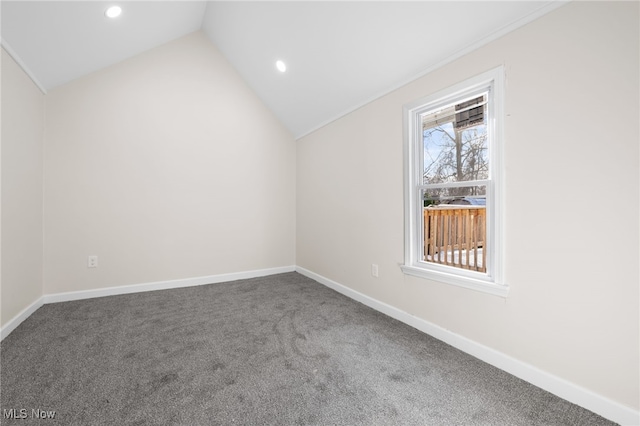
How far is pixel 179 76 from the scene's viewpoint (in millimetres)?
3449

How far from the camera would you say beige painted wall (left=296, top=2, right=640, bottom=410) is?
4.13 ft

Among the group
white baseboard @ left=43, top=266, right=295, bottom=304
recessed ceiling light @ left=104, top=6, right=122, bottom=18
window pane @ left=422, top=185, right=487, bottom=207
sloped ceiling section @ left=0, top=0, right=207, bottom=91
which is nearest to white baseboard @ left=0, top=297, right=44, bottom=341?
white baseboard @ left=43, top=266, right=295, bottom=304

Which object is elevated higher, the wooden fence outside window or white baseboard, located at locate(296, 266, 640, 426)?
the wooden fence outside window

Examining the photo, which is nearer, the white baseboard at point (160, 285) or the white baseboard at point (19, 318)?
the white baseboard at point (19, 318)

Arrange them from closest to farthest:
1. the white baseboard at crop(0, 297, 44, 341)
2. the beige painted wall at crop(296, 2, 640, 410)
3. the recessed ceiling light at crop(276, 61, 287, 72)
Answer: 1. the beige painted wall at crop(296, 2, 640, 410)
2. the white baseboard at crop(0, 297, 44, 341)
3. the recessed ceiling light at crop(276, 61, 287, 72)

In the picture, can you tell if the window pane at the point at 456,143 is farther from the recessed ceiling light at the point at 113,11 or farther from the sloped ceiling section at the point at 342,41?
the recessed ceiling light at the point at 113,11

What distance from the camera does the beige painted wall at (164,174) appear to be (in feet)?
9.62

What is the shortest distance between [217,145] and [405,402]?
350cm

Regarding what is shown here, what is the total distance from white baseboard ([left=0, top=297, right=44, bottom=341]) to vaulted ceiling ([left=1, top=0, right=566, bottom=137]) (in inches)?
84.6

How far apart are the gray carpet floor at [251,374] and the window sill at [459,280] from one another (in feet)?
1.53

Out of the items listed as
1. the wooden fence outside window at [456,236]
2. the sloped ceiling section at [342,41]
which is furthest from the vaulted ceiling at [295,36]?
the wooden fence outside window at [456,236]

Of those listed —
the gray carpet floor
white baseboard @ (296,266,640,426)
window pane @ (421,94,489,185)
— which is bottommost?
the gray carpet floor

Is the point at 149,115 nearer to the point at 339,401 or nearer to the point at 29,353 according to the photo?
the point at 29,353

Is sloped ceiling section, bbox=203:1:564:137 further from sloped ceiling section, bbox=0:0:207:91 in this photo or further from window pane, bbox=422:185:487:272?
window pane, bbox=422:185:487:272
